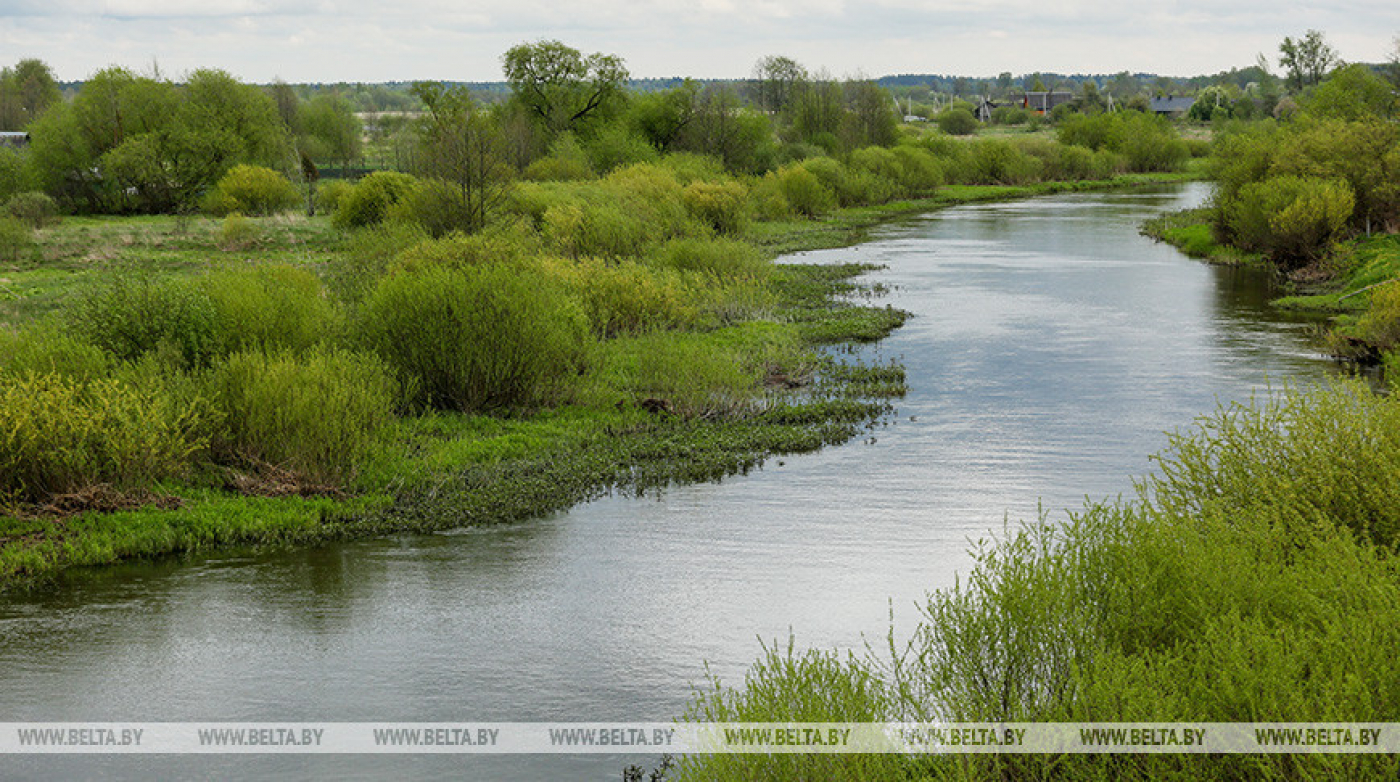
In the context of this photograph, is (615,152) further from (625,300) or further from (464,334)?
(464,334)

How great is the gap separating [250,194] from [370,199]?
13.8 meters

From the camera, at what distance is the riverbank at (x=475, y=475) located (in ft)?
49.5

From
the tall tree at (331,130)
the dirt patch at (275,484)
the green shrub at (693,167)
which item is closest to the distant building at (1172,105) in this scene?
the tall tree at (331,130)

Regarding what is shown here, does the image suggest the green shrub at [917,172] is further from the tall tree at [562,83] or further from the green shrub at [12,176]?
the green shrub at [12,176]

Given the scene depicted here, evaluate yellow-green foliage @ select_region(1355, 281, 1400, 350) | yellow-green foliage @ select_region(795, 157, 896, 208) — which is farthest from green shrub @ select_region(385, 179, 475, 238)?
yellow-green foliage @ select_region(795, 157, 896, 208)

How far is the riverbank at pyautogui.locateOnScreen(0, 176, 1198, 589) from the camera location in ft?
49.5

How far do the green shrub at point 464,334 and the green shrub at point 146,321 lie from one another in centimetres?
282

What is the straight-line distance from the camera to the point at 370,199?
4550cm

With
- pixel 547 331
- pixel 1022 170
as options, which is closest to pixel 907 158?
pixel 1022 170

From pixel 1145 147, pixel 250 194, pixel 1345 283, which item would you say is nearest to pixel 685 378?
pixel 1345 283

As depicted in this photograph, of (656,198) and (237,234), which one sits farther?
(656,198)

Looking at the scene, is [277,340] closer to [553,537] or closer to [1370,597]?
[553,537]

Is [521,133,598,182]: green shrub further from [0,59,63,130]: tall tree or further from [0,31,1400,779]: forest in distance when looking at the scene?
[0,59,63,130]: tall tree

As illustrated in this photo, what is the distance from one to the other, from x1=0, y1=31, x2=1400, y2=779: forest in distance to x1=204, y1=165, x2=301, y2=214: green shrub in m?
0.14
